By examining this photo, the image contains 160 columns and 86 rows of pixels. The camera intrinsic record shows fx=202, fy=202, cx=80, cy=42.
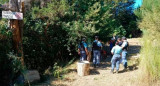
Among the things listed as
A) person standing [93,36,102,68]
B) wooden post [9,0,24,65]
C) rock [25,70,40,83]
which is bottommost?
rock [25,70,40,83]

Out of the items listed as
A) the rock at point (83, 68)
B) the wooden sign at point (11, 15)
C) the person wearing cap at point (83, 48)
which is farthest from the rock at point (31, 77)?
the person wearing cap at point (83, 48)

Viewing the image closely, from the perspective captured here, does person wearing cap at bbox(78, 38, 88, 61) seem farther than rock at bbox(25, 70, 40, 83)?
Yes

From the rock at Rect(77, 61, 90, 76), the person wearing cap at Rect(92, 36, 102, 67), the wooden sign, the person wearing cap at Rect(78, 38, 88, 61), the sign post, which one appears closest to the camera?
the wooden sign

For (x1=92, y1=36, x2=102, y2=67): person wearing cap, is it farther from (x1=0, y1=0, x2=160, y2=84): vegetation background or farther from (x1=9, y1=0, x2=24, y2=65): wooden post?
(x1=9, y1=0, x2=24, y2=65): wooden post

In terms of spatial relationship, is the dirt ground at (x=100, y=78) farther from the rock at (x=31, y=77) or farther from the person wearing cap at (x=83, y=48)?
the person wearing cap at (x=83, y=48)

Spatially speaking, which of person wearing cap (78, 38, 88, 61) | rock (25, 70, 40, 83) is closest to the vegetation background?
person wearing cap (78, 38, 88, 61)

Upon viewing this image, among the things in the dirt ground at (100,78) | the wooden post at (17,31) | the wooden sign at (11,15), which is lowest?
the dirt ground at (100,78)

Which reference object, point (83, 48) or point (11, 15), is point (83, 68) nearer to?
point (83, 48)

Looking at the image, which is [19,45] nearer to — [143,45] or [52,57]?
[52,57]

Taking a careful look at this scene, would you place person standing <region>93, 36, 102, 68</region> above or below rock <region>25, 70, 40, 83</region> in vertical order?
above

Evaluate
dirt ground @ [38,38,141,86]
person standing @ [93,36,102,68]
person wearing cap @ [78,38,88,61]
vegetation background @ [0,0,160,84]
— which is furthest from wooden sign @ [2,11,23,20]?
person standing @ [93,36,102,68]

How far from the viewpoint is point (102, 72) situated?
31.1 ft

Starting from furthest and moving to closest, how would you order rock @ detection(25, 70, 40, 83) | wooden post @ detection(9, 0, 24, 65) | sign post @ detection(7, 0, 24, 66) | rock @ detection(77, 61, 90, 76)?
1. rock @ detection(77, 61, 90, 76)
2. rock @ detection(25, 70, 40, 83)
3. wooden post @ detection(9, 0, 24, 65)
4. sign post @ detection(7, 0, 24, 66)

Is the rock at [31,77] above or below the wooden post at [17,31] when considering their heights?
below
